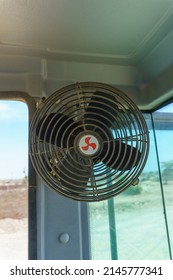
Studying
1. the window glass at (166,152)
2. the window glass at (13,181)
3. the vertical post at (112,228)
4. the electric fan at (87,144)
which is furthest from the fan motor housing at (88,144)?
the window glass at (166,152)

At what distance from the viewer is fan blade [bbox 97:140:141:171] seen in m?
1.04

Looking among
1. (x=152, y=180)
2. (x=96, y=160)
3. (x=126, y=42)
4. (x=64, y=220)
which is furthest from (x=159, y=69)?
(x=64, y=220)

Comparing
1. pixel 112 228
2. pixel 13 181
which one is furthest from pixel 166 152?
pixel 13 181

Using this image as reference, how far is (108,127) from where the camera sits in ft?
3.54

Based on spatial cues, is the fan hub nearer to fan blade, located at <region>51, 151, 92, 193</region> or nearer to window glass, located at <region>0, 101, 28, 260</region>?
fan blade, located at <region>51, 151, 92, 193</region>

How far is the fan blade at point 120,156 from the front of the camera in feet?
3.42

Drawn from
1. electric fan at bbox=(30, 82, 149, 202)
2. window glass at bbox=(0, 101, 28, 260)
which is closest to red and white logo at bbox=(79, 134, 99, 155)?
electric fan at bbox=(30, 82, 149, 202)

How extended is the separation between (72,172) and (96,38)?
31.0 inches

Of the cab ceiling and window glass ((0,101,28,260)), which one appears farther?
window glass ((0,101,28,260))

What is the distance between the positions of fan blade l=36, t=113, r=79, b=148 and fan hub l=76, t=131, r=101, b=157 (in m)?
0.04

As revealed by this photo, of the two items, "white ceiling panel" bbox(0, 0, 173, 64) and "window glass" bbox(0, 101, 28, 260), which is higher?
"white ceiling panel" bbox(0, 0, 173, 64)

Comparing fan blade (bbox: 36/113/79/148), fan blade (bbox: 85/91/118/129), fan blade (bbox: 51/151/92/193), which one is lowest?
fan blade (bbox: 51/151/92/193)

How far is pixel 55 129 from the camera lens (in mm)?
1046
